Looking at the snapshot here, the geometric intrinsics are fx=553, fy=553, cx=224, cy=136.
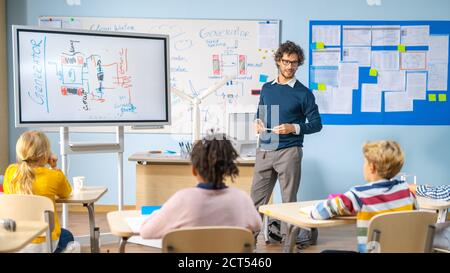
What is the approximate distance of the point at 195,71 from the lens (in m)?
5.59

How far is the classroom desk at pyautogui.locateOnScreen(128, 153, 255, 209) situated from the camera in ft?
15.0

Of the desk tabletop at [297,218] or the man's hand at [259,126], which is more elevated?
the man's hand at [259,126]

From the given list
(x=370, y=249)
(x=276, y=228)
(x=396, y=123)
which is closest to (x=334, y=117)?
(x=396, y=123)

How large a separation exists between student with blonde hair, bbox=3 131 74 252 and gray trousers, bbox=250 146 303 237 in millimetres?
1546

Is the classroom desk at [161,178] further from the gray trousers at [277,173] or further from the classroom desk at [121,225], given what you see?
the classroom desk at [121,225]

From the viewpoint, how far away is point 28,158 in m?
3.01

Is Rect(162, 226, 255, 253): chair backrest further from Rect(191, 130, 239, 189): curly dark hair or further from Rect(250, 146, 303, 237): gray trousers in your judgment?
Rect(250, 146, 303, 237): gray trousers

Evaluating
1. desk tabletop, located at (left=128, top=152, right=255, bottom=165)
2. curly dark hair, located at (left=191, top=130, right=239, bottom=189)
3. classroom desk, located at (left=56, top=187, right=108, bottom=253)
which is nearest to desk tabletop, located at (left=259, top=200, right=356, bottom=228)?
curly dark hair, located at (left=191, top=130, right=239, bottom=189)

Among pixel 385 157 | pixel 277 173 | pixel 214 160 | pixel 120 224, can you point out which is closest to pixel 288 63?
pixel 277 173

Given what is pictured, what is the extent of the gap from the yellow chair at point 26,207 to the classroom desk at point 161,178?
1882 millimetres

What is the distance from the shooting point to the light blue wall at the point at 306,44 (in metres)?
5.52

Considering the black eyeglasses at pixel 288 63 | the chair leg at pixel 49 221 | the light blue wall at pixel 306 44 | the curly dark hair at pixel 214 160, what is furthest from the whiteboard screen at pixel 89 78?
the curly dark hair at pixel 214 160

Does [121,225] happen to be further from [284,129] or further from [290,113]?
[290,113]

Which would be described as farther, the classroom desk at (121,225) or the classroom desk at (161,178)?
the classroom desk at (161,178)
